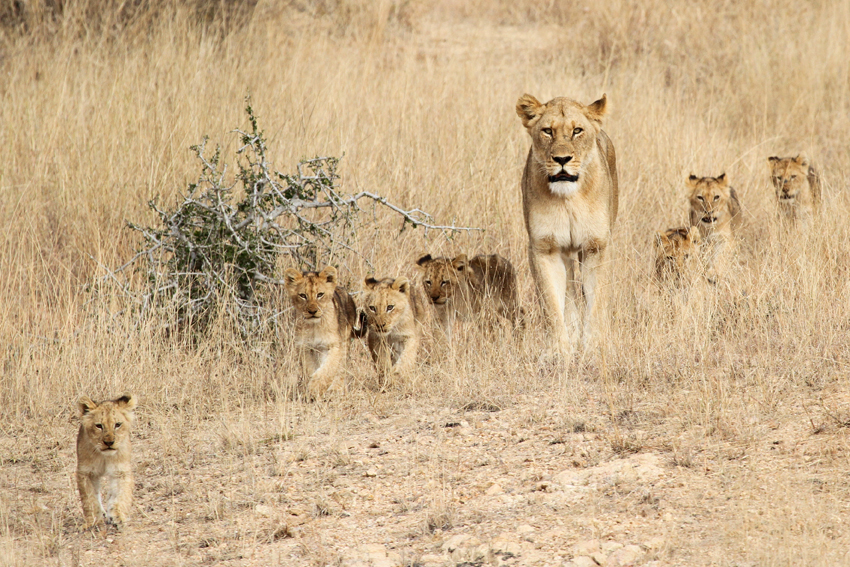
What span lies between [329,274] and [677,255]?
2936mm

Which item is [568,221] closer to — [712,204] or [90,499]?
[712,204]

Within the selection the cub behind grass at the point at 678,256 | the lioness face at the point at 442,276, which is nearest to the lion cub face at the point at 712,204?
the cub behind grass at the point at 678,256

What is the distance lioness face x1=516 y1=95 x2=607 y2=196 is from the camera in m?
6.38

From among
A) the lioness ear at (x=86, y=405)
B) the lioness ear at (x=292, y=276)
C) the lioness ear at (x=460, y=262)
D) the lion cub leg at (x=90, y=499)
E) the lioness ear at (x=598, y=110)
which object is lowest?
the lion cub leg at (x=90, y=499)

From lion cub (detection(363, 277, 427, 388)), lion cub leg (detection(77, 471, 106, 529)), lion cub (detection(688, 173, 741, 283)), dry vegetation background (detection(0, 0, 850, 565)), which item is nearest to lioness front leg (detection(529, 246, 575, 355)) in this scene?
dry vegetation background (detection(0, 0, 850, 565))

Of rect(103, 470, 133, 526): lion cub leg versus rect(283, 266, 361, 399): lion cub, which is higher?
rect(283, 266, 361, 399): lion cub

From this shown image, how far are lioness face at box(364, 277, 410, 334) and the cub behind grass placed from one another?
2234 mm

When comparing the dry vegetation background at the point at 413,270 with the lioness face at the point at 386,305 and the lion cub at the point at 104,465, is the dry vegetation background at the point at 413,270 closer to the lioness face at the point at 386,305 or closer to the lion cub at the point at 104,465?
the lion cub at the point at 104,465

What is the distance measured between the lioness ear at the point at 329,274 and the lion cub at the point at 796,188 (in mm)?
4559

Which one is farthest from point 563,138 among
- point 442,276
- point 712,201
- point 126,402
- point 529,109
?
point 126,402

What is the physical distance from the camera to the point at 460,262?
7191 mm

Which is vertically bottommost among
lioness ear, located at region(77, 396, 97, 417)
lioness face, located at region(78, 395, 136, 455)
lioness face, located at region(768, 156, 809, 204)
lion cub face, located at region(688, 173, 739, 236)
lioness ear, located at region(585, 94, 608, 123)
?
lioness face, located at region(78, 395, 136, 455)

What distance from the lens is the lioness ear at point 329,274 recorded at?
638cm

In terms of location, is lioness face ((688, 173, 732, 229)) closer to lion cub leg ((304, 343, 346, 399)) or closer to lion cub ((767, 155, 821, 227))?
lion cub ((767, 155, 821, 227))
